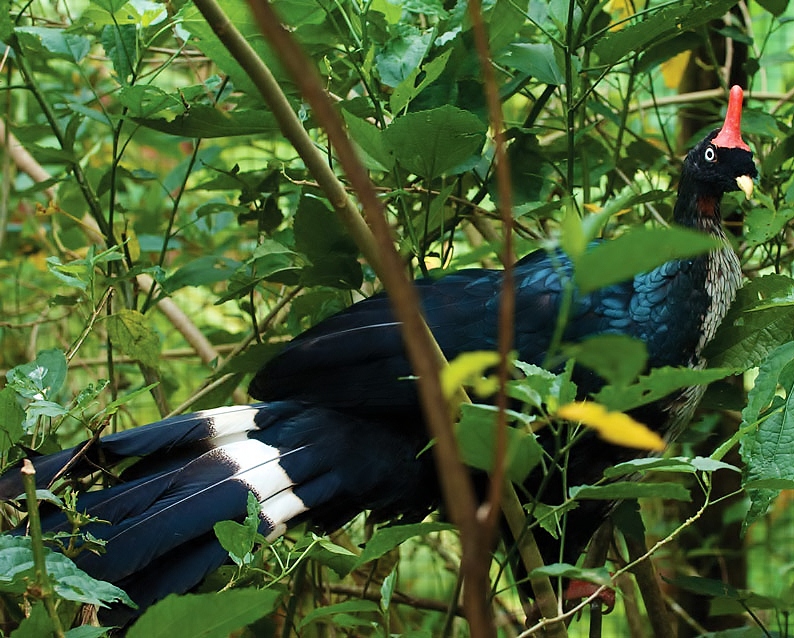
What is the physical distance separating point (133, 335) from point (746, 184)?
3.22 feet

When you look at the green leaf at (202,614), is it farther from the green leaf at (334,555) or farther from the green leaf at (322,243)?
the green leaf at (322,243)

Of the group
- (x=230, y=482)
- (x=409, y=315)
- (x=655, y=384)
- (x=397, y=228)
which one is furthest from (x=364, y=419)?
(x=409, y=315)

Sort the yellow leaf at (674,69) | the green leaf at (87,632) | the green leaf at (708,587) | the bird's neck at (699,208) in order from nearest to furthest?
the green leaf at (87,632)
the green leaf at (708,587)
the bird's neck at (699,208)
the yellow leaf at (674,69)

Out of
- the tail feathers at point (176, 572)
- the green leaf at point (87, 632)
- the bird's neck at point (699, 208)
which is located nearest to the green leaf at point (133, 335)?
the tail feathers at point (176, 572)

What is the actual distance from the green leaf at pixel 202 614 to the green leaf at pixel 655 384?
0.29 metres

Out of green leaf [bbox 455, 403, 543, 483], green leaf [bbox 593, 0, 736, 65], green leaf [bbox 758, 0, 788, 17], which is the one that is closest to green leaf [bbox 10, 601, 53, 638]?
green leaf [bbox 455, 403, 543, 483]

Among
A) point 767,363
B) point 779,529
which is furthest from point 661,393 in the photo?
point 779,529

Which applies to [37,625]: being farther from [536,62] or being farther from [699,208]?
[699,208]

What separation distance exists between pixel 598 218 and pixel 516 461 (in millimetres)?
253

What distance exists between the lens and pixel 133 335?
141 centimetres

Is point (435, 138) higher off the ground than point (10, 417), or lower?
higher

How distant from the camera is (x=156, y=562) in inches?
47.1

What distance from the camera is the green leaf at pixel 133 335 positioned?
1.40 meters

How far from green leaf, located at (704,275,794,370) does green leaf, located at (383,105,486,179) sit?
430 millimetres
